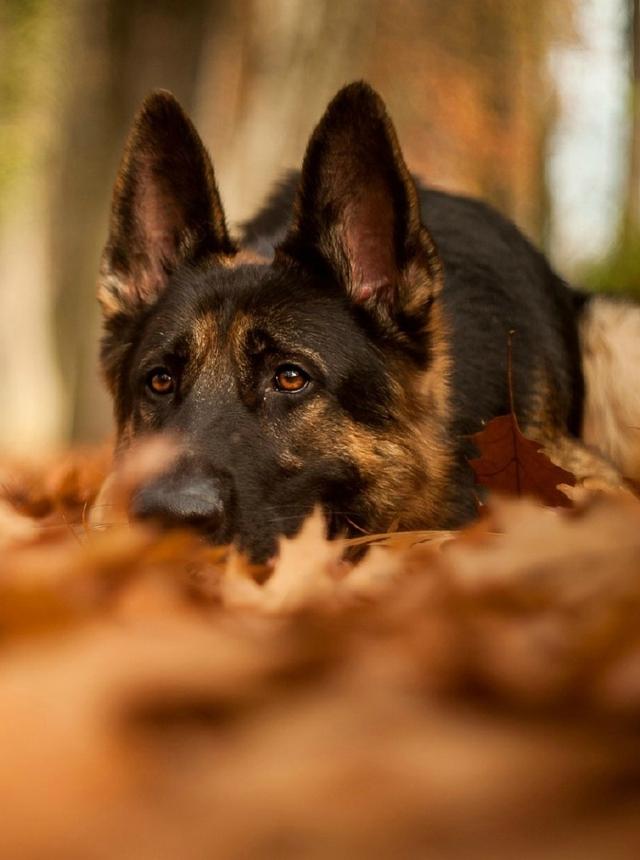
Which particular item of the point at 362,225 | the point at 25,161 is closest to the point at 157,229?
the point at 362,225

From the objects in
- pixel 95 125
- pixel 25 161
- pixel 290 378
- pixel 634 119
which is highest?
pixel 634 119

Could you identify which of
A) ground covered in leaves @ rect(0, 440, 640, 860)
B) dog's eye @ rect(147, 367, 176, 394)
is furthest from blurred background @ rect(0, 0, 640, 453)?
ground covered in leaves @ rect(0, 440, 640, 860)

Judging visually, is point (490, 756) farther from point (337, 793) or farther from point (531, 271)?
point (531, 271)

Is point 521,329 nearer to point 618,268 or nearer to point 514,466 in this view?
point 514,466

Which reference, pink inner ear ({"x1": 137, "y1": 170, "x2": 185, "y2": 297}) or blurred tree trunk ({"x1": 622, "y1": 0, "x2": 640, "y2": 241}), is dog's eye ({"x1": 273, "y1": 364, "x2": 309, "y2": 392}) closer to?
pink inner ear ({"x1": 137, "y1": 170, "x2": 185, "y2": 297})

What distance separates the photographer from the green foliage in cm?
993

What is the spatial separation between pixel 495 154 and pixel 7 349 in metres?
14.4

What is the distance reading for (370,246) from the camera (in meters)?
3.94

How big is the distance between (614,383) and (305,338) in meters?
2.25

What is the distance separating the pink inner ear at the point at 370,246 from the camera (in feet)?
12.8

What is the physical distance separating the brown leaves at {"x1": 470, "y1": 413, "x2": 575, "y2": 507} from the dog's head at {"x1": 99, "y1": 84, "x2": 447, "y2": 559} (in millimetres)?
591

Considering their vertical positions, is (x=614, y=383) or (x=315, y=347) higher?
(x=315, y=347)

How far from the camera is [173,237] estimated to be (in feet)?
14.3

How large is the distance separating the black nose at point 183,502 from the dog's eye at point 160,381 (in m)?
0.80
